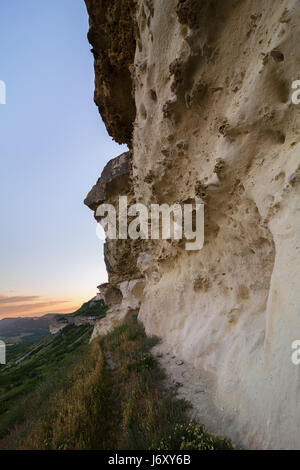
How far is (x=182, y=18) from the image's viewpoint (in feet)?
13.8

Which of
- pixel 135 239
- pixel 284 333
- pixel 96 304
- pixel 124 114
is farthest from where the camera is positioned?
pixel 96 304

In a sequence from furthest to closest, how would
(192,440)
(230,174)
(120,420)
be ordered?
(230,174), (120,420), (192,440)

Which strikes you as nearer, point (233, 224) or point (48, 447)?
point (48, 447)

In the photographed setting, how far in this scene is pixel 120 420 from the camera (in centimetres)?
388

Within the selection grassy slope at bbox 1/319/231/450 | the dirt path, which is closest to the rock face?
the dirt path

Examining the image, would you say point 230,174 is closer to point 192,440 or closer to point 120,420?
point 192,440

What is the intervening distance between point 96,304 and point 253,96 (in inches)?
2172


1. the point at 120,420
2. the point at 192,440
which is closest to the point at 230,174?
the point at 192,440

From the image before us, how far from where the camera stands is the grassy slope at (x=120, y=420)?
2.99 meters

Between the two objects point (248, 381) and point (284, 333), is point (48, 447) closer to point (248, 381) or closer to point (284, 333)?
point (248, 381)

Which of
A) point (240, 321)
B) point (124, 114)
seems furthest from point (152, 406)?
point (124, 114)

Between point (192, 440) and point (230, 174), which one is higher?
point (230, 174)

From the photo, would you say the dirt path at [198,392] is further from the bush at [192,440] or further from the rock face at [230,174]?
the bush at [192,440]

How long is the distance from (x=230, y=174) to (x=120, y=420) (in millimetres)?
5052
